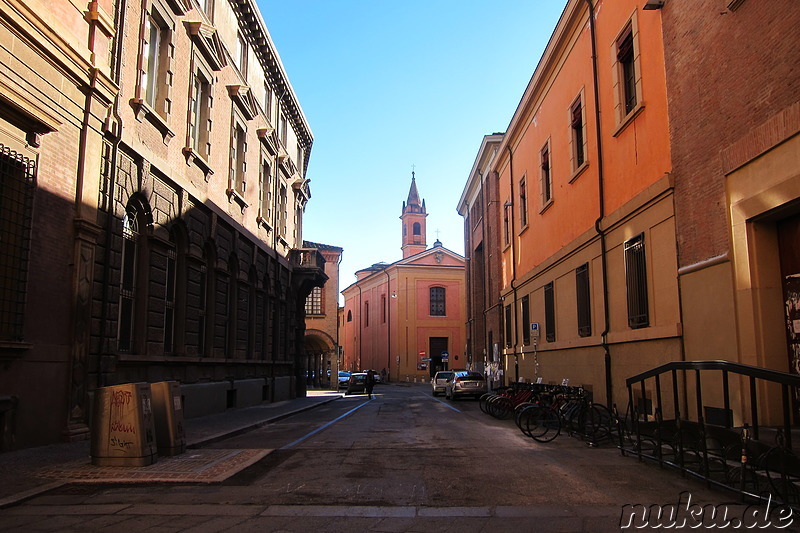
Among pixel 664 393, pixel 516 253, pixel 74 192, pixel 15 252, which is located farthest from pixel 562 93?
pixel 15 252

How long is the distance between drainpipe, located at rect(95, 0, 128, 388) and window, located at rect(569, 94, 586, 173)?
12.1m

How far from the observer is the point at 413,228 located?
97.5 metres

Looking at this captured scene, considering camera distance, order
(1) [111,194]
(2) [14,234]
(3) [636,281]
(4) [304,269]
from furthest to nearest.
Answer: (4) [304,269], (3) [636,281], (1) [111,194], (2) [14,234]

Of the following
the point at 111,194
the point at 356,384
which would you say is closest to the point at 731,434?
the point at 111,194

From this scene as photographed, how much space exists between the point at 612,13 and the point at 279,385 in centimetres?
2007

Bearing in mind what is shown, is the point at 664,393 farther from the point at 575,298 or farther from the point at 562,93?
the point at 562,93

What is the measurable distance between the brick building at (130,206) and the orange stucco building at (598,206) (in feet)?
34.1

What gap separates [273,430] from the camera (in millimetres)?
15617

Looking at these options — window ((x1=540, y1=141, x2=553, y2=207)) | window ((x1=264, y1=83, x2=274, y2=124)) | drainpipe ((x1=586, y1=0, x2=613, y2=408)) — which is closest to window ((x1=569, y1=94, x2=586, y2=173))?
drainpipe ((x1=586, y1=0, x2=613, y2=408))

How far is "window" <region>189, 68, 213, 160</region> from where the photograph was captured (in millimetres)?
19359

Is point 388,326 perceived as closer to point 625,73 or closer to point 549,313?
point 549,313

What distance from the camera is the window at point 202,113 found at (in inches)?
762

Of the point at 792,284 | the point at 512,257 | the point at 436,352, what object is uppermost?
the point at 512,257

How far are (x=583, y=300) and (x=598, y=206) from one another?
2775 mm
